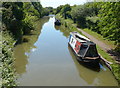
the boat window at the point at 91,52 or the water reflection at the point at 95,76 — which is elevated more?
the boat window at the point at 91,52

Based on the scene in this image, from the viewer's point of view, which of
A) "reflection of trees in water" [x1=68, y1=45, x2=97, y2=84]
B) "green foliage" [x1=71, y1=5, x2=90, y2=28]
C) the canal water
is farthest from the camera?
"green foliage" [x1=71, y1=5, x2=90, y2=28]

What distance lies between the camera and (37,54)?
14.5 m

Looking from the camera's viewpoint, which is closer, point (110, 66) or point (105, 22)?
point (110, 66)

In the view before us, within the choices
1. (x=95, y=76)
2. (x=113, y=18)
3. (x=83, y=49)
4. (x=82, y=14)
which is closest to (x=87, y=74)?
(x=95, y=76)

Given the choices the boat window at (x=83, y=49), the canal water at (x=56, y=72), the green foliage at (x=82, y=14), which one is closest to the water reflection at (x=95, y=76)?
the canal water at (x=56, y=72)

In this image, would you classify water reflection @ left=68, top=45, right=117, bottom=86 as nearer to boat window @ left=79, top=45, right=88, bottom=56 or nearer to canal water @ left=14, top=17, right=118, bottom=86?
Answer: canal water @ left=14, top=17, right=118, bottom=86

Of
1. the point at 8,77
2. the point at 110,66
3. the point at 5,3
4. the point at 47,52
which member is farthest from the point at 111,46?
the point at 5,3

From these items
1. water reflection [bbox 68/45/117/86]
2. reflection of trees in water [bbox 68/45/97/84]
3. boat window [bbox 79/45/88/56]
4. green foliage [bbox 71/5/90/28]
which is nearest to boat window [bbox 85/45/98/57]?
boat window [bbox 79/45/88/56]

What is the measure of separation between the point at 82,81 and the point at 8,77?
458 centimetres

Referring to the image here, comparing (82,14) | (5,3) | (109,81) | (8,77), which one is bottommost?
(109,81)

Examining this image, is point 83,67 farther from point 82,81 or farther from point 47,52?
point 47,52

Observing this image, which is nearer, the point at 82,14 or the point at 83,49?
the point at 83,49

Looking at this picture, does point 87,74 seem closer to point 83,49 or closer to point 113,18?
point 83,49

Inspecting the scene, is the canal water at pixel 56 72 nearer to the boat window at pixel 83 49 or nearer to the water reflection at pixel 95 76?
the water reflection at pixel 95 76
